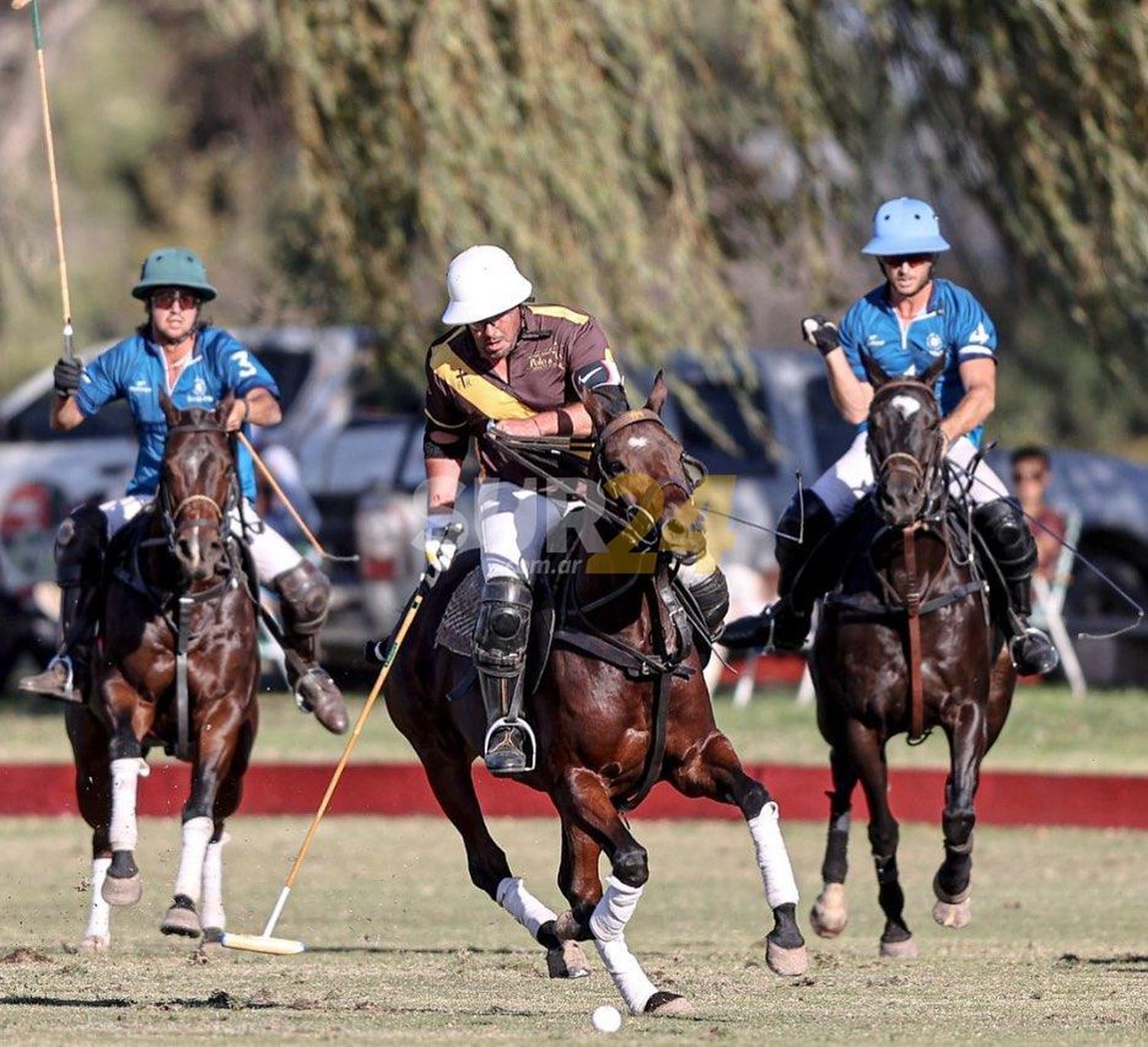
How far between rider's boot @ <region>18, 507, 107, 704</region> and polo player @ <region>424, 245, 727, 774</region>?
6.65ft

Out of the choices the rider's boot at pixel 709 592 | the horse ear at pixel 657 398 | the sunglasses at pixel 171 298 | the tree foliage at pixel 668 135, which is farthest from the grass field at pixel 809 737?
the horse ear at pixel 657 398

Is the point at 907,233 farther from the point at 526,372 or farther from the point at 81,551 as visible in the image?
the point at 81,551

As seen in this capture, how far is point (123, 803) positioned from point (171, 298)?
193 centimetres

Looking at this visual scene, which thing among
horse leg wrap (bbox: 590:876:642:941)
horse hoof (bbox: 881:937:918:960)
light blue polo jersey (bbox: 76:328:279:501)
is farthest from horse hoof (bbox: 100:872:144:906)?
horse hoof (bbox: 881:937:918:960)

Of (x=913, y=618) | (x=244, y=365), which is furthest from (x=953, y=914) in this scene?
(x=244, y=365)

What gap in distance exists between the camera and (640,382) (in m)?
15.5

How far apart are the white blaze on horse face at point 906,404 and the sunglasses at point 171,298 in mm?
2663

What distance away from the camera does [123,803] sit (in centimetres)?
820

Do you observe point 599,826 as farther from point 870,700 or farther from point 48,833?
point 48,833

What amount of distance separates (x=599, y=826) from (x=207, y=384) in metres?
3.11

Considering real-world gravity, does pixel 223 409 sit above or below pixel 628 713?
above

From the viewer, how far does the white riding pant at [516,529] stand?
23.6 feet

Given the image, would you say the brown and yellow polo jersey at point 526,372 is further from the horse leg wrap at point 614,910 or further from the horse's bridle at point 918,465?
the horse leg wrap at point 614,910

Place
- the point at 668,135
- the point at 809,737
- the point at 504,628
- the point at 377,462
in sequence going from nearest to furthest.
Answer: the point at 504,628, the point at 668,135, the point at 809,737, the point at 377,462
